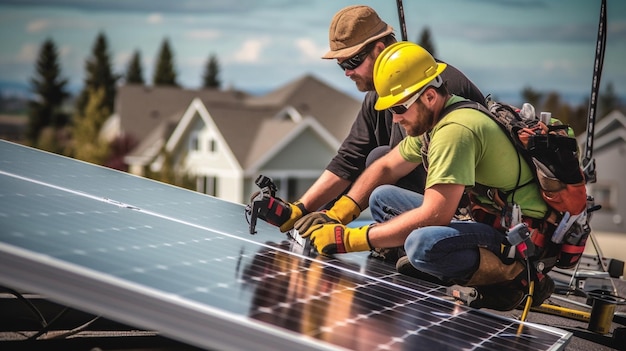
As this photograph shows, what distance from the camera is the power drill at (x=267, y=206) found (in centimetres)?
470

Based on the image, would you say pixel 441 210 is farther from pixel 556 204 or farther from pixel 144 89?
pixel 144 89

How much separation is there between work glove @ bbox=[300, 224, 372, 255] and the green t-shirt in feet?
1.71

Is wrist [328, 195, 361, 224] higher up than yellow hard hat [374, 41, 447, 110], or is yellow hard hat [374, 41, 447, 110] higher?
yellow hard hat [374, 41, 447, 110]

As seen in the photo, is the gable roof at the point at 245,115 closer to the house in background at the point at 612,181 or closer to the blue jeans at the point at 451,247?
the house in background at the point at 612,181

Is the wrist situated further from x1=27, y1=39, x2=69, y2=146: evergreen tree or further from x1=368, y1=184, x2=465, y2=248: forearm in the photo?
x1=27, y1=39, x2=69, y2=146: evergreen tree

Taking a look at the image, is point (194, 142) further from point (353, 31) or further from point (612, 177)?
point (353, 31)

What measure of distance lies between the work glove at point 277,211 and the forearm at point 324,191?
5.1 inches

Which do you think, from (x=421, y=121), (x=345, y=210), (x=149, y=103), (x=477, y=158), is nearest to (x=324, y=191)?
(x=345, y=210)

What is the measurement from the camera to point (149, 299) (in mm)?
2494

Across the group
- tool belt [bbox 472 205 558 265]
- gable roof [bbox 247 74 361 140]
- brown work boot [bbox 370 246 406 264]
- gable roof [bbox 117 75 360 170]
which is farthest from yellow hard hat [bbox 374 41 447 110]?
gable roof [bbox 247 74 361 140]

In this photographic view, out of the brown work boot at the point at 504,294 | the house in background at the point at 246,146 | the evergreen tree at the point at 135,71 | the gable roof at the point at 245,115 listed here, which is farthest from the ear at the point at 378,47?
the evergreen tree at the point at 135,71

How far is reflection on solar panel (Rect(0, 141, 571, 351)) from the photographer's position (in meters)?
2.49

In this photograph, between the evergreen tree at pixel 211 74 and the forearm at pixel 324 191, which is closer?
the forearm at pixel 324 191

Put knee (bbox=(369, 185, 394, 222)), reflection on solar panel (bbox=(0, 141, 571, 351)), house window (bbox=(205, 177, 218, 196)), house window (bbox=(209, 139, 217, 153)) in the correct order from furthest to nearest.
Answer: house window (bbox=(205, 177, 218, 196))
house window (bbox=(209, 139, 217, 153))
knee (bbox=(369, 185, 394, 222))
reflection on solar panel (bbox=(0, 141, 571, 351))
